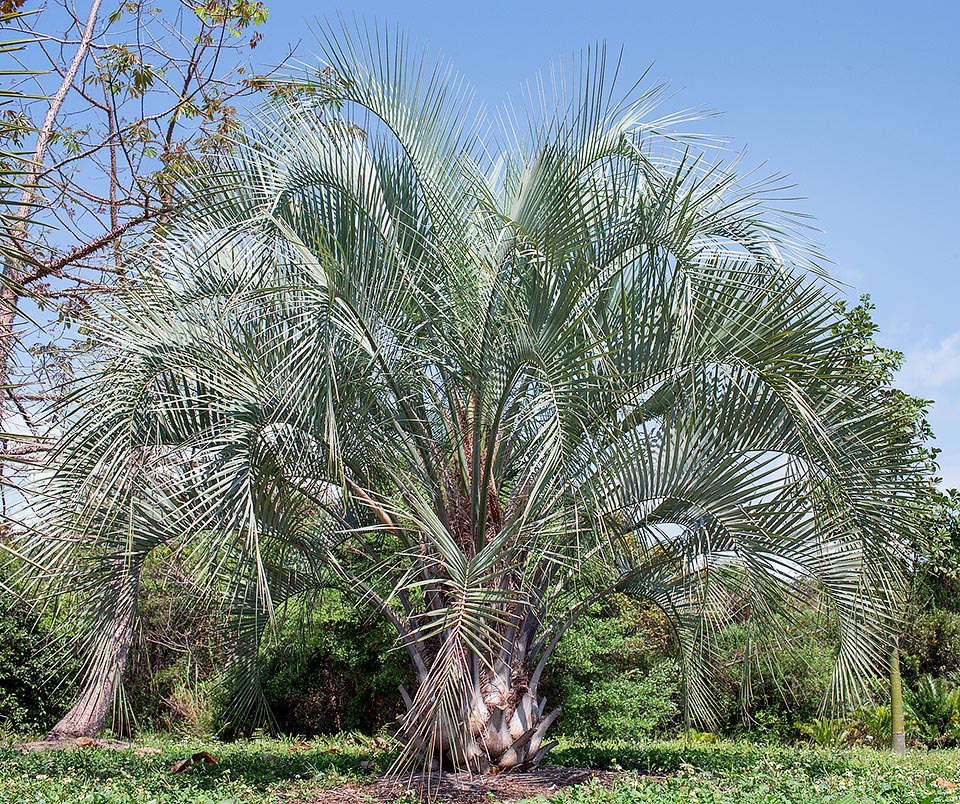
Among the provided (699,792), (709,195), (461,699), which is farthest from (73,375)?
(699,792)

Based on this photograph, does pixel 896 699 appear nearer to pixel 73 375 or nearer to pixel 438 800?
pixel 438 800

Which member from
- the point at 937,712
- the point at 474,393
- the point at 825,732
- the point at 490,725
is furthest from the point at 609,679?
the point at 474,393

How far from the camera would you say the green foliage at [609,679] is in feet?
34.9

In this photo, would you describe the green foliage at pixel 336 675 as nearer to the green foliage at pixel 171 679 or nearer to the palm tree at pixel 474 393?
the green foliage at pixel 171 679

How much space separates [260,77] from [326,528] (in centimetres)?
410

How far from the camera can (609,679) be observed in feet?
36.1

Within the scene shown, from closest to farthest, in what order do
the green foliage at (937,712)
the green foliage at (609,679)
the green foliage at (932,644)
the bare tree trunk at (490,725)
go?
the bare tree trunk at (490,725) < the green foliage at (609,679) < the green foliage at (937,712) < the green foliage at (932,644)

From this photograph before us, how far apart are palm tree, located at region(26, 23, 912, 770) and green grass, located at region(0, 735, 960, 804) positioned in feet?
2.81

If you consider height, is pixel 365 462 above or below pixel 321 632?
above

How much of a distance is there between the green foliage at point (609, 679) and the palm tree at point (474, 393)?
4398mm

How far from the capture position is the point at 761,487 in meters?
5.35

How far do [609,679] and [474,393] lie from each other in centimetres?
682

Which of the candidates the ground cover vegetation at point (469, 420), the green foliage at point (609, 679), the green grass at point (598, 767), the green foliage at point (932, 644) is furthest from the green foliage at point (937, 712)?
the ground cover vegetation at point (469, 420)

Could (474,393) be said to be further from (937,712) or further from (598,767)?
(937,712)
